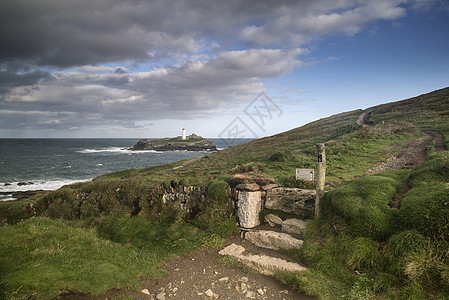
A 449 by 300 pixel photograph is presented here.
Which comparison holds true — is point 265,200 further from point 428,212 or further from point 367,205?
point 428,212

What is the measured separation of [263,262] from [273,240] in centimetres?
121

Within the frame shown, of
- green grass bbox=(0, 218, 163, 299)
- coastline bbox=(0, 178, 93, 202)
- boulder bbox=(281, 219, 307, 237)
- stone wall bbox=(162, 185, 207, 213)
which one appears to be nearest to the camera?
green grass bbox=(0, 218, 163, 299)

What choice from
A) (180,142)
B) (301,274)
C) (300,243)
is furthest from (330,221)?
(180,142)

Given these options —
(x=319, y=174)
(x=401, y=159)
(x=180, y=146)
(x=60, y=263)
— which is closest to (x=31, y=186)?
(x=60, y=263)

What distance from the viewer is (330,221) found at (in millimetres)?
7387

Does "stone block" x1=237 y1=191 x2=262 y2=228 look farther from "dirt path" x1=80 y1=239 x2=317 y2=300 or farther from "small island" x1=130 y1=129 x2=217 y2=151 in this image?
"small island" x1=130 y1=129 x2=217 y2=151

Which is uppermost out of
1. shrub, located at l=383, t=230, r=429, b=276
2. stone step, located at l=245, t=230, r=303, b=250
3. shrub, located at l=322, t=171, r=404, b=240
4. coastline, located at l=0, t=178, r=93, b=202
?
shrub, located at l=322, t=171, r=404, b=240

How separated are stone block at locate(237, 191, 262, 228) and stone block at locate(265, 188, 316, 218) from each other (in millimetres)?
537

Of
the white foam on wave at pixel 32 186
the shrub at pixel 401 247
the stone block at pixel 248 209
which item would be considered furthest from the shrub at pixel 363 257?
the white foam on wave at pixel 32 186

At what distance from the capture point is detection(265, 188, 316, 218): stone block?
8562mm

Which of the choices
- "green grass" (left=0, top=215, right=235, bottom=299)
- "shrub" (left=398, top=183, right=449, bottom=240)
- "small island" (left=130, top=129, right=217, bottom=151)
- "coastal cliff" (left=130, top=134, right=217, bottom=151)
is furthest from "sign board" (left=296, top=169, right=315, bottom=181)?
"coastal cliff" (left=130, top=134, right=217, bottom=151)

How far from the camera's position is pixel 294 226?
804cm

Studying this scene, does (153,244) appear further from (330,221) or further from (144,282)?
(330,221)

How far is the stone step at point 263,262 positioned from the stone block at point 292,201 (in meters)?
2.25
